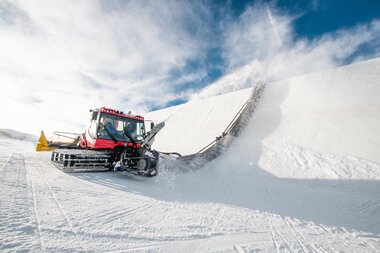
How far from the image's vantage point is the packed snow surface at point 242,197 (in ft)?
10.2

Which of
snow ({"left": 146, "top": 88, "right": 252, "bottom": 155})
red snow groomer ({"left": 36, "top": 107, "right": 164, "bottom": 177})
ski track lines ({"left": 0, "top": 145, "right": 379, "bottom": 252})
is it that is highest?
snow ({"left": 146, "top": 88, "right": 252, "bottom": 155})

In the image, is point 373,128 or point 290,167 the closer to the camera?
point 290,167

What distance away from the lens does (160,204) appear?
4.95 metres

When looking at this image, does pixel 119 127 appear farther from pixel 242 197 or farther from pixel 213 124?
pixel 213 124

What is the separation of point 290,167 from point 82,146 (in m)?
9.82

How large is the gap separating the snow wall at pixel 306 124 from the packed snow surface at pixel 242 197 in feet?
0.26

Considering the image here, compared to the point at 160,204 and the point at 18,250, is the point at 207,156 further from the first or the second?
the point at 18,250

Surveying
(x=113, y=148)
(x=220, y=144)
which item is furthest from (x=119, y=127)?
(x=220, y=144)

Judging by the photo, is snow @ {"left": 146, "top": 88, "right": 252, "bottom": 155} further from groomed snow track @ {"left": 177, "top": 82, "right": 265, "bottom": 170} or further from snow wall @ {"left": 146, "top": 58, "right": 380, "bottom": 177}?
groomed snow track @ {"left": 177, "top": 82, "right": 265, "bottom": 170}

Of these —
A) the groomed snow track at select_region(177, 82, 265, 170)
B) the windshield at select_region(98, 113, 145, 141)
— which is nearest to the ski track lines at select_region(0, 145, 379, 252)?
the windshield at select_region(98, 113, 145, 141)

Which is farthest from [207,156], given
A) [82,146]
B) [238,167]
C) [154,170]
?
[82,146]

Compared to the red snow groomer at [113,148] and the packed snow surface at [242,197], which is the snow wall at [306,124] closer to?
the packed snow surface at [242,197]

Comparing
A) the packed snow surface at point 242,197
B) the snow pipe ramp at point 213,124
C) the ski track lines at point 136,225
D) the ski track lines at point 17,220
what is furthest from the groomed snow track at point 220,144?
the ski track lines at point 17,220

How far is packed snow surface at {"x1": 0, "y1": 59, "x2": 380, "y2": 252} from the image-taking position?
123 inches
